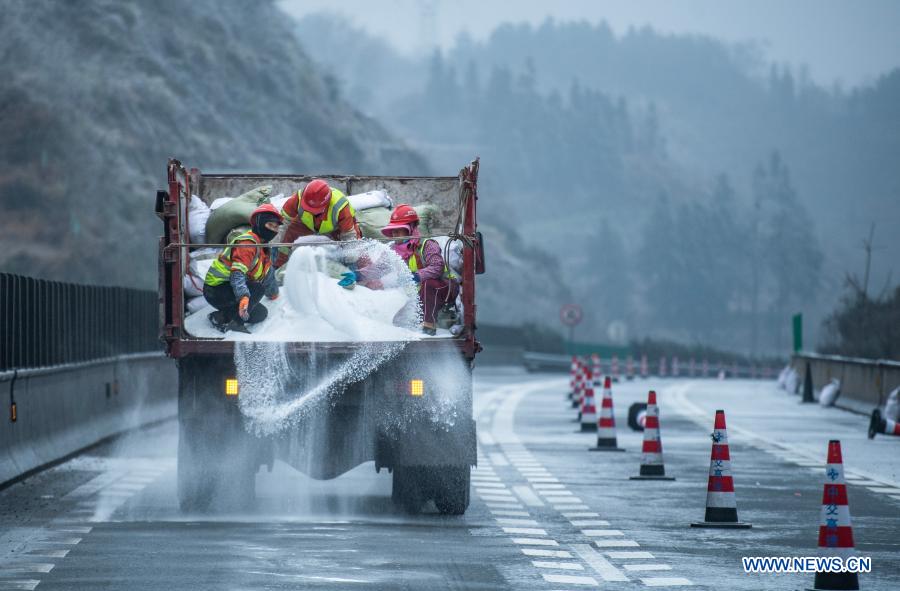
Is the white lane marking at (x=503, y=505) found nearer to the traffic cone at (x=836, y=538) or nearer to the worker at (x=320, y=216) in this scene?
the worker at (x=320, y=216)

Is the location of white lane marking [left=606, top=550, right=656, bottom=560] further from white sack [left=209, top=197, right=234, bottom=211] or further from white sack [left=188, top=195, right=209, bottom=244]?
white sack [left=209, top=197, right=234, bottom=211]

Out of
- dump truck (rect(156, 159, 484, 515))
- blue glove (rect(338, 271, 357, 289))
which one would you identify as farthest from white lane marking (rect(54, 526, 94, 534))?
blue glove (rect(338, 271, 357, 289))

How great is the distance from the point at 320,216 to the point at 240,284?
1.07m

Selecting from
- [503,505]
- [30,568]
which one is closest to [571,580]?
[30,568]

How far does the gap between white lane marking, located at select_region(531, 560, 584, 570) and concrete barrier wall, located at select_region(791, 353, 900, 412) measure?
19695mm

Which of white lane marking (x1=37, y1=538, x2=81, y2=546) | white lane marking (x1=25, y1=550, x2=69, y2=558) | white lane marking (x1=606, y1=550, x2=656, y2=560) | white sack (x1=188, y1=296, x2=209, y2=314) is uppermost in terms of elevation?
white sack (x1=188, y1=296, x2=209, y2=314)

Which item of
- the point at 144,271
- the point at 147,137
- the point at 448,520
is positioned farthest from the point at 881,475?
the point at 147,137

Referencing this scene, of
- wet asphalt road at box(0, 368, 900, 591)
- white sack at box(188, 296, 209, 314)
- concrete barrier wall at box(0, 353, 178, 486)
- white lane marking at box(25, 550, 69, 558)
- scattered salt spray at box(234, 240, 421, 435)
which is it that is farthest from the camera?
concrete barrier wall at box(0, 353, 178, 486)

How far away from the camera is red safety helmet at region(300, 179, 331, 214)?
1492cm

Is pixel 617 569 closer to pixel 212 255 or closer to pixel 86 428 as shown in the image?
pixel 212 255

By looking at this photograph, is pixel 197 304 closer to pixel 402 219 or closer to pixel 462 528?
pixel 402 219

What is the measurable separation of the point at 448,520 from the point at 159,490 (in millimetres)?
3746

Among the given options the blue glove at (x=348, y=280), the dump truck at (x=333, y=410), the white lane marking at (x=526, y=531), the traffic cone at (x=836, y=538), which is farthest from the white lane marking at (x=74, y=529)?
the traffic cone at (x=836, y=538)

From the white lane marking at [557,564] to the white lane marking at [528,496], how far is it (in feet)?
13.4
